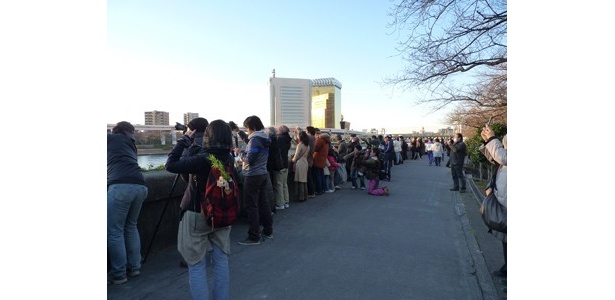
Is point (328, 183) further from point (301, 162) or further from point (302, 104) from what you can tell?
point (302, 104)

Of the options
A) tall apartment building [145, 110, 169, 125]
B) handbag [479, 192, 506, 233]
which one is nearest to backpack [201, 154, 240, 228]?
handbag [479, 192, 506, 233]

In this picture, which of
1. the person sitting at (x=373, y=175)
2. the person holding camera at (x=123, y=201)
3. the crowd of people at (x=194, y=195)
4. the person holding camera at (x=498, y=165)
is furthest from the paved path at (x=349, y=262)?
the person sitting at (x=373, y=175)

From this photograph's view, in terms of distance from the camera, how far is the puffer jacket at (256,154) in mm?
5492

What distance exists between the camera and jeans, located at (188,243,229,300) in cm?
313

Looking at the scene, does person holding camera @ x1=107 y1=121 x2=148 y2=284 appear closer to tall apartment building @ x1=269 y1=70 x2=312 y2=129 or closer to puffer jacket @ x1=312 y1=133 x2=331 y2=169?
puffer jacket @ x1=312 y1=133 x2=331 y2=169

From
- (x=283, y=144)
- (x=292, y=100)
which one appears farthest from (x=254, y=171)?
(x=292, y=100)

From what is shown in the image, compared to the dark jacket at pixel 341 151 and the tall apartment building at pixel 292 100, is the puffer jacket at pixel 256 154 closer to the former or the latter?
the dark jacket at pixel 341 151

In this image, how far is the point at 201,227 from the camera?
3188 millimetres

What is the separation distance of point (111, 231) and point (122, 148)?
3.06 ft

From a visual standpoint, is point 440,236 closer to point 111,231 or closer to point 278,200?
point 278,200

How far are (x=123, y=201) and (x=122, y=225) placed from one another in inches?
10.8

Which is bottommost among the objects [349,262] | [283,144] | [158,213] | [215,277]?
[349,262]

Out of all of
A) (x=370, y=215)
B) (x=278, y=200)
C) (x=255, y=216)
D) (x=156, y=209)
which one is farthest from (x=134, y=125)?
(x=370, y=215)

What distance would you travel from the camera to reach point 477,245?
18.4 ft
